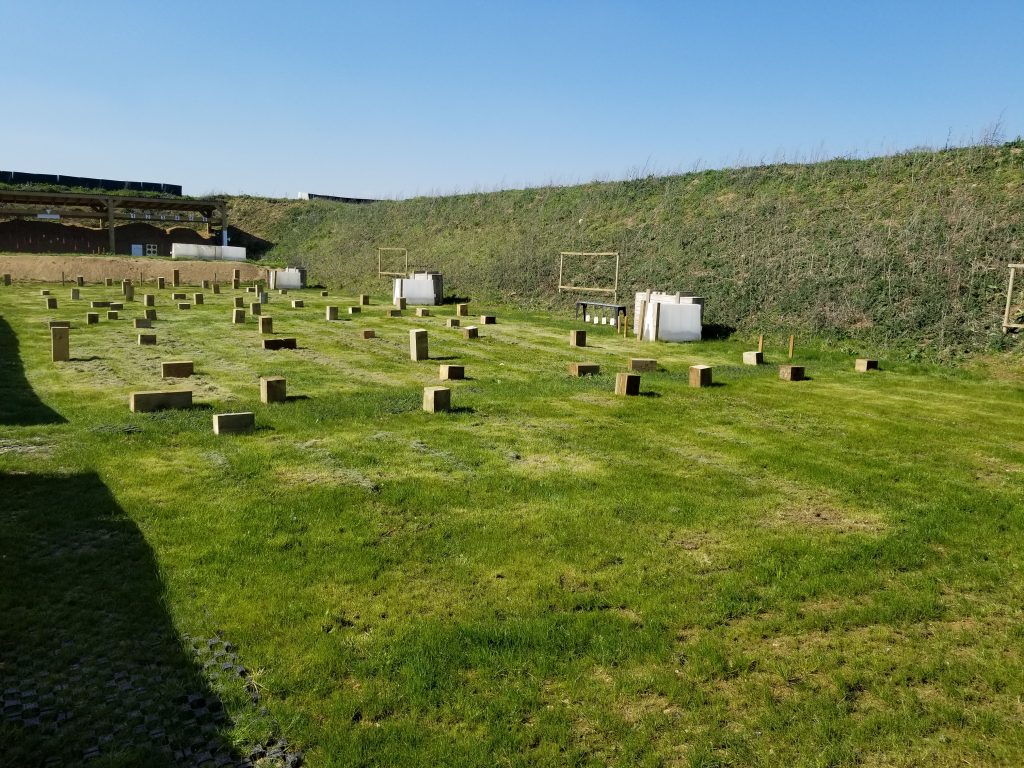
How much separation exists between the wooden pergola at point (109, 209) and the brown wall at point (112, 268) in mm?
7249

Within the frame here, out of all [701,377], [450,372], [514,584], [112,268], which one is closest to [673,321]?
[701,377]

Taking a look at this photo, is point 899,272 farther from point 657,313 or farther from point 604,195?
point 604,195

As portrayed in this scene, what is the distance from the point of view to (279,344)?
63.0ft

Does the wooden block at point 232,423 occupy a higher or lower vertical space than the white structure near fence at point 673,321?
lower

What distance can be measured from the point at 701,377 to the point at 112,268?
132 ft

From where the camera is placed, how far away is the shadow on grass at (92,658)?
4.05 meters

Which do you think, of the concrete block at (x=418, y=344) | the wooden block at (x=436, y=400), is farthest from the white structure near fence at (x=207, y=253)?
the wooden block at (x=436, y=400)

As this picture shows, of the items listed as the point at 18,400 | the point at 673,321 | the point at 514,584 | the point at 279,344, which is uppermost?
the point at 673,321

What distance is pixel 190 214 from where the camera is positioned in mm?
59125

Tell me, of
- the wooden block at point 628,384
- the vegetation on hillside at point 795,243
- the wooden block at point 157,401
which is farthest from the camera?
the vegetation on hillside at point 795,243

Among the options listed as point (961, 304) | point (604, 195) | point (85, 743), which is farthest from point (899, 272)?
point (85, 743)

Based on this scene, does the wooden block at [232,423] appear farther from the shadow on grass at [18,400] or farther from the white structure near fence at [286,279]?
the white structure near fence at [286,279]

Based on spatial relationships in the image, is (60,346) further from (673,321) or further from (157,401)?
(673,321)

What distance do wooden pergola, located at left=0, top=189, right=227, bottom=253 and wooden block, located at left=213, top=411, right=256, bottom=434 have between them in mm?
49118
